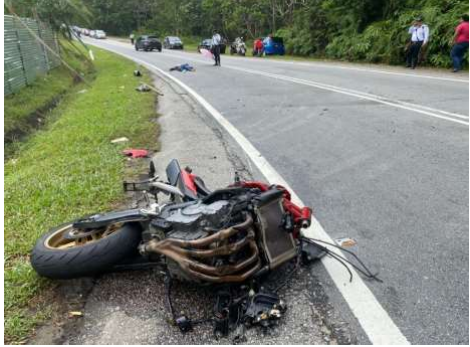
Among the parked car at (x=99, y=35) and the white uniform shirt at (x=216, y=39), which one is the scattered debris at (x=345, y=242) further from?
the parked car at (x=99, y=35)

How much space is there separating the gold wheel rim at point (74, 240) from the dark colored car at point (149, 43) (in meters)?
34.1

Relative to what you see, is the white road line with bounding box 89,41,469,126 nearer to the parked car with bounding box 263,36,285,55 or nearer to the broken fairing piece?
the broken fairing piece

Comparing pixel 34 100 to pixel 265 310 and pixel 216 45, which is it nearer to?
pixel 216 45

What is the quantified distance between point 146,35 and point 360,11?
17431 mm

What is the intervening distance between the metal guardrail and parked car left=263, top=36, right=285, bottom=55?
15.0 metres

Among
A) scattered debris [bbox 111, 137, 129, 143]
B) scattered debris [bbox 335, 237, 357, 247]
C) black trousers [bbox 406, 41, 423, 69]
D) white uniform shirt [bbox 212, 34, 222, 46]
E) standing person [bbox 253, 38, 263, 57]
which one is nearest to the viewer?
scattered debris [bbox 335, 237, 357, 247]

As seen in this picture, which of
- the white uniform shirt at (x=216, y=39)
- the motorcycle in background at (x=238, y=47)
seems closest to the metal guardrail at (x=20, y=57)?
the white uniform shirt at (x=216, y=39)

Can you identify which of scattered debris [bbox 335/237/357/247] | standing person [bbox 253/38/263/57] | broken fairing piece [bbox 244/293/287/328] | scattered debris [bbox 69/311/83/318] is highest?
broken fairing piece [bbox 244/293/287/328]

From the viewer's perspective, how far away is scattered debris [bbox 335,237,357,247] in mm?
3501

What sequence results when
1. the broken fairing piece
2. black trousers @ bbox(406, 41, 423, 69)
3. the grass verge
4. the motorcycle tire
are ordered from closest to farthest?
the broken fairing piece < the motorcycle tire < the grass verge < black trousers @ bbox(406, 41, 423, 69)

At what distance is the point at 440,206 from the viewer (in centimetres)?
413

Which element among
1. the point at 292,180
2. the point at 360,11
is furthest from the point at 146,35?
the point at 292,180

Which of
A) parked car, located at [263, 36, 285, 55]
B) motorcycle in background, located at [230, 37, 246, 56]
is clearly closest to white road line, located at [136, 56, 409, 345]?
motorcycle in background, located at [230, 37, 246, 56]

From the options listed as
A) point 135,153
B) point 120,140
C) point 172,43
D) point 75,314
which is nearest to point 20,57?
point 120,140
